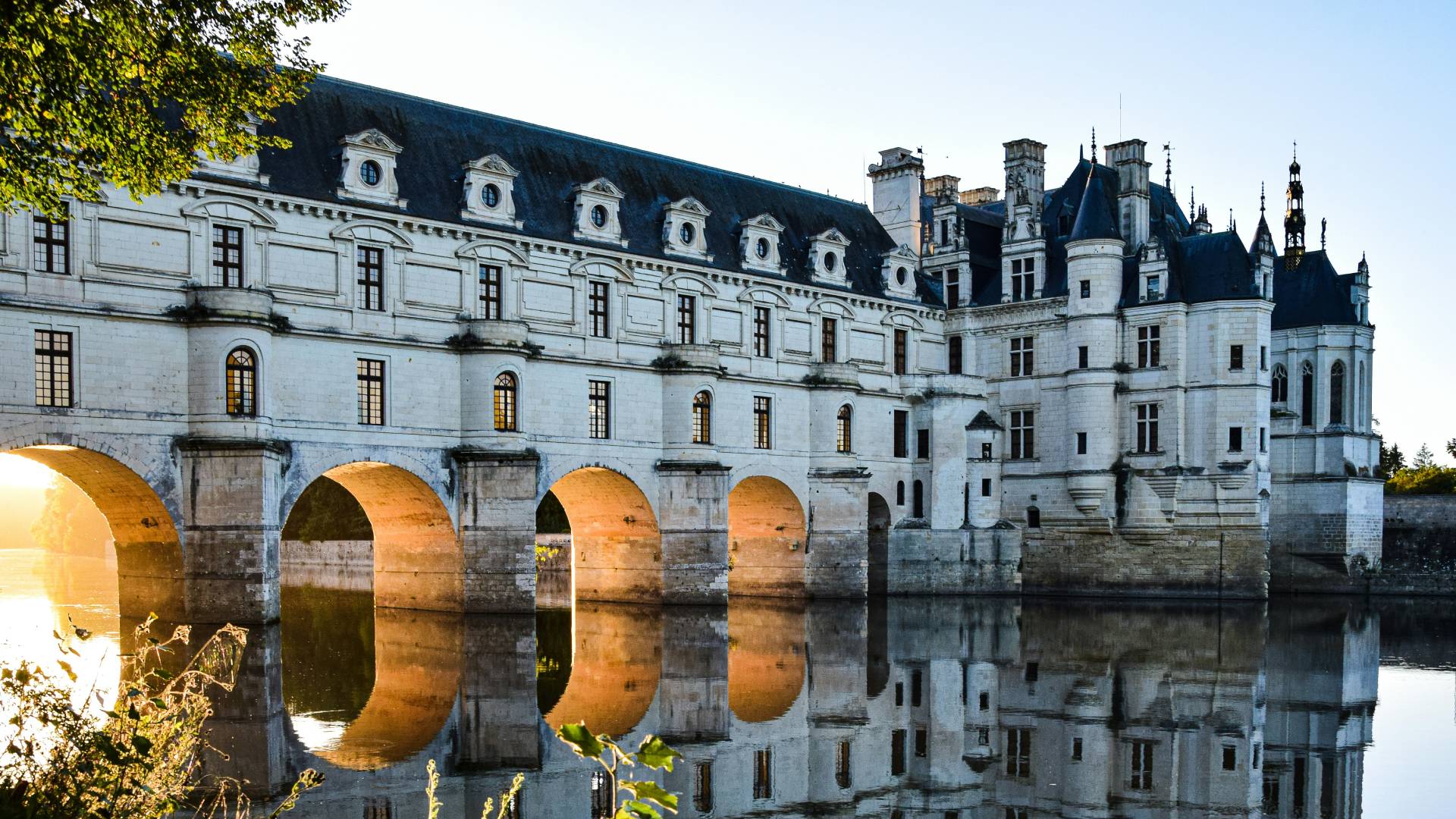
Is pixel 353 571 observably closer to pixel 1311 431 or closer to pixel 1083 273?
pixel 1083 273

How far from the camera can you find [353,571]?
47531 mm

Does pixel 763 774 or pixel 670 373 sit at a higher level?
pixel 670 373

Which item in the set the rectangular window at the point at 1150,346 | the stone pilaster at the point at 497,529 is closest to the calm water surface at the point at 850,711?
the stone pilaster at the point at 497,529

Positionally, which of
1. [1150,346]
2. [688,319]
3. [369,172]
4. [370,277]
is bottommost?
[1150,346]

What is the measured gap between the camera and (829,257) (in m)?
40.9

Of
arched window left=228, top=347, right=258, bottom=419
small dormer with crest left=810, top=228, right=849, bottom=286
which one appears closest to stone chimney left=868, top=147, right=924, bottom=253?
small dormer with crest left=810, top=228, right=849, bottom=286

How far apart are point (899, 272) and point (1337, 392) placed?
17.7 meters

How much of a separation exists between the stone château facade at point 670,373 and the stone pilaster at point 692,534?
116 mm

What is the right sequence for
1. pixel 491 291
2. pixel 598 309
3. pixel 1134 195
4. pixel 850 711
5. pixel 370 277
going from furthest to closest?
pixel 1134 195 → pixel 598 309 → pixel 491 291 → pixel 370 277 → pixel 850 711

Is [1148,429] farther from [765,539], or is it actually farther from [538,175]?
[538,175]

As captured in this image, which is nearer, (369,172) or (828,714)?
(828,714)

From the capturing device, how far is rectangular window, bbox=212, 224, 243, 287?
26.7m

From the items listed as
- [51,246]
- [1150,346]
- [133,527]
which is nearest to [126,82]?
[51,246]

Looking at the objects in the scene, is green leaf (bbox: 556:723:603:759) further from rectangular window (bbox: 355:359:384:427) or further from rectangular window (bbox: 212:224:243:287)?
rectangular window (bbox: 355:359:384:427)
